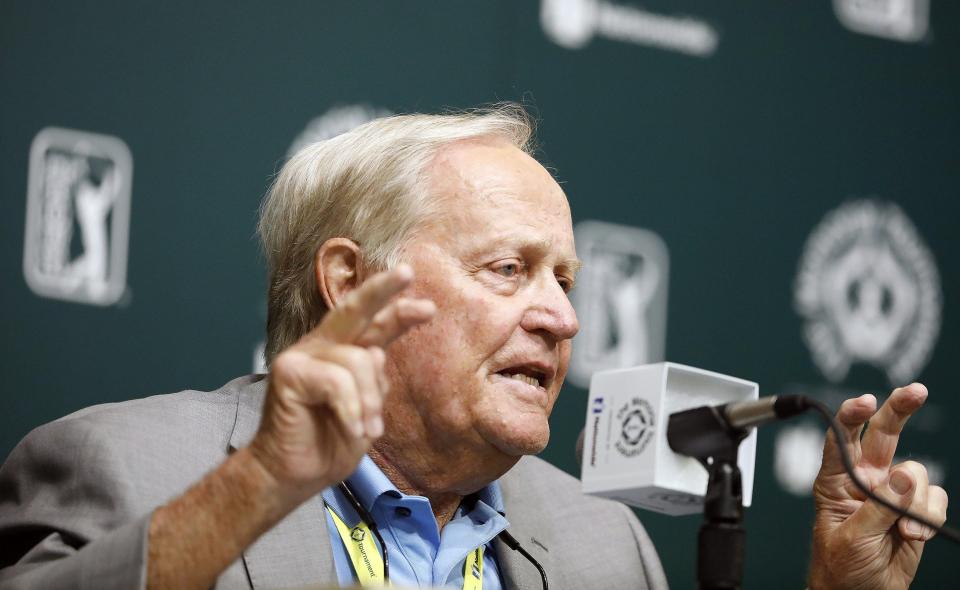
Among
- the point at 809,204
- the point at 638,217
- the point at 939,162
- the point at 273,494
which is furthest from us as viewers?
the point at 939,162

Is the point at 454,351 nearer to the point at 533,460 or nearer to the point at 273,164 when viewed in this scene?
the point at 533,460

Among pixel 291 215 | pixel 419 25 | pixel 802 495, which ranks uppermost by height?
pixel 419 25

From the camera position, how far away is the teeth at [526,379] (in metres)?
2.21

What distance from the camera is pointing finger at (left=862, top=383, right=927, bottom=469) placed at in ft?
6.57

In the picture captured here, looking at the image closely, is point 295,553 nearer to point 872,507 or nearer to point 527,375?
point 527,375

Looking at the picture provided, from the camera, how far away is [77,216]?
2.62m

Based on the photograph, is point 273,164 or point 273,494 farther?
point 273,164

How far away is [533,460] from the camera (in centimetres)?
265

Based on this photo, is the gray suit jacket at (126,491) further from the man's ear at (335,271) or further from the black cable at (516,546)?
the man's ear at (335,271)

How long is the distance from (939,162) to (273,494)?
8.90 ft

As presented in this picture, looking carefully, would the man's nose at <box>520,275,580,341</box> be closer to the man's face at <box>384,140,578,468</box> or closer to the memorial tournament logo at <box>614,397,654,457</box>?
the man's face at <box>384,140,578,468</box>

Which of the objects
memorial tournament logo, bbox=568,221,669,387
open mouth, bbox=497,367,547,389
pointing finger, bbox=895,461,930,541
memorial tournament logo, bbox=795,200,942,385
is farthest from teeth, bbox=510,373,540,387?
memorial tournament logo, bbox=795,200,942,385

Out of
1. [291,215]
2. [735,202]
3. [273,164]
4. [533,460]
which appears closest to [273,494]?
[291,215]

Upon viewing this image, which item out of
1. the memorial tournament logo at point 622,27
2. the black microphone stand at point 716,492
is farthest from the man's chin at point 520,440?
the memorial tournament logo at point 622,27
